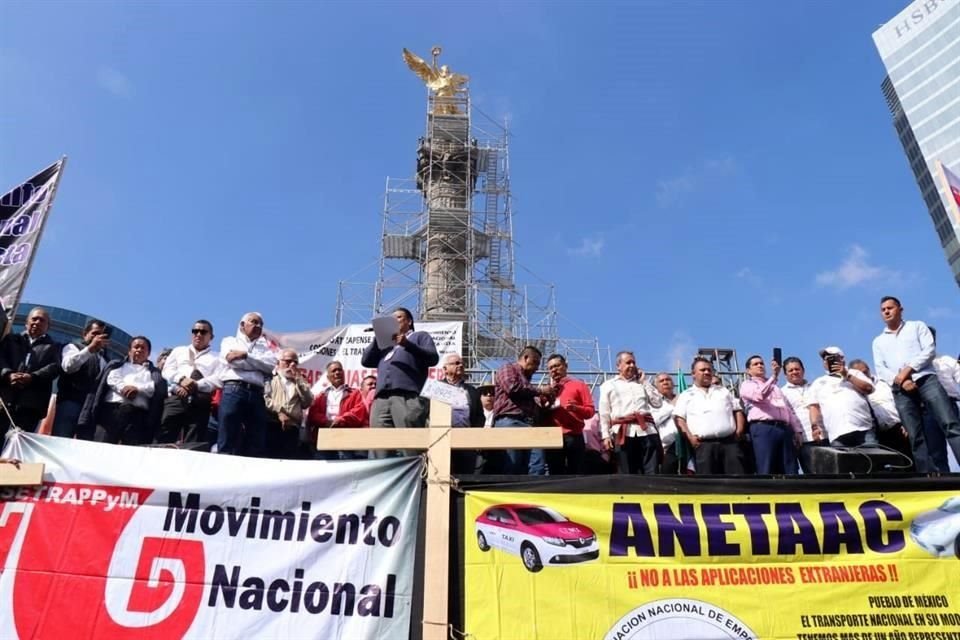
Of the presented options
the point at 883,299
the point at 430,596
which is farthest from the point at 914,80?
the point at 430,596

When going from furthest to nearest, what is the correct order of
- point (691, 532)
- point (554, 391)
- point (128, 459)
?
point (554, 391), point (128, 459), point (691, 532)

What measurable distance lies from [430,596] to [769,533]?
78.0 inches

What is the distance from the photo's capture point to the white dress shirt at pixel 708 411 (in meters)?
5.92

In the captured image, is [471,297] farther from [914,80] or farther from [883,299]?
Answer: [914,80]

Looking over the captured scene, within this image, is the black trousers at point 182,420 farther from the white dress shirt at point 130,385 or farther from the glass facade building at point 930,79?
Result: the glass facade building at point 930,79

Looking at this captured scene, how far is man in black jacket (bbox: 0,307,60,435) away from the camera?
5555mm

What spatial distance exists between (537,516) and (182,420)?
3.51 metres

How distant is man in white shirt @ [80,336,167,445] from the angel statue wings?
101 feet

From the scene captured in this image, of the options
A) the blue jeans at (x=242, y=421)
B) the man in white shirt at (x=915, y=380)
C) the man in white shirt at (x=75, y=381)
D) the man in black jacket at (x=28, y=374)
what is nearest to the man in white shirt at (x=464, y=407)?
the blue jeans at (x=242, y=421)

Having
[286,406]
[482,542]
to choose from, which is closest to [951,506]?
[482,542]

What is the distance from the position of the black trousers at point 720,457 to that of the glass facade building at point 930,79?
219 feet

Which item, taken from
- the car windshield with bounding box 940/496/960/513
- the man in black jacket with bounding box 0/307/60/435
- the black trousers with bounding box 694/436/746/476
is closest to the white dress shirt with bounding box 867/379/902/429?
the black trousers with bounding box 694/436/746/476

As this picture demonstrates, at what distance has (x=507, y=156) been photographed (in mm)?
32031

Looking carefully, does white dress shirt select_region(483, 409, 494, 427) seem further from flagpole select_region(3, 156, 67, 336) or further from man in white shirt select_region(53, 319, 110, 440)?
flagpole select_region(3, 156, 67, 336)
